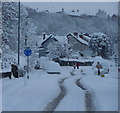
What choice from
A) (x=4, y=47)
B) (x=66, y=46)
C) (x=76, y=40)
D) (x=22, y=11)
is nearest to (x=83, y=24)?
(x=76, y=40)

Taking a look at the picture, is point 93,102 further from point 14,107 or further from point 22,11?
point 22,11

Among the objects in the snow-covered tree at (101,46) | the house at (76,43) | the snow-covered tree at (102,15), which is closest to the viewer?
the snow-covered tree at (101,46)

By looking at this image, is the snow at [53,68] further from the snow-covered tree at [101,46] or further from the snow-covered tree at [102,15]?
the snow-covered tree at [102,15]

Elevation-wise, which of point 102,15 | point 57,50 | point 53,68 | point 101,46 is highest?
point 102,15

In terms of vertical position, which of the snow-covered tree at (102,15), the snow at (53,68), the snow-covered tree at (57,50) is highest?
the snow-covered tree at (102,15)

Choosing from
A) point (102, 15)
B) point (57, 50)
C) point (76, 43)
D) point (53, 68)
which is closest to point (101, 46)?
point (57, 50)

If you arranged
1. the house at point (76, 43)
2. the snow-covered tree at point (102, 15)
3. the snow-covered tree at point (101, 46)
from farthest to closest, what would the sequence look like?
the snow-covered tree at point (102, 15)
the house at point (76, 43)
the snow-covered tree at point (101, 46)

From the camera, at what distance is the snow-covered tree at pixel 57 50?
67050mm

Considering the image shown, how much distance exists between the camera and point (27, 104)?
34.1 ft

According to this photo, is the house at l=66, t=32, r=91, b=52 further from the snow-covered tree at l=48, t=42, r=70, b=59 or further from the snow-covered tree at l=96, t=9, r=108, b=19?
the snow-covered tree at l=96, t=9, r=108, b=19

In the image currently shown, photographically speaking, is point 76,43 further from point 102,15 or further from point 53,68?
point 102,15

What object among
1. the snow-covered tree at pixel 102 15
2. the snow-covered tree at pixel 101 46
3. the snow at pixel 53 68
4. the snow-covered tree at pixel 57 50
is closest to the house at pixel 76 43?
the snow-covered tree at pixel 57 50

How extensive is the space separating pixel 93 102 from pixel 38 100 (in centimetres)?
226

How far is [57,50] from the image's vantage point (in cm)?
6825
